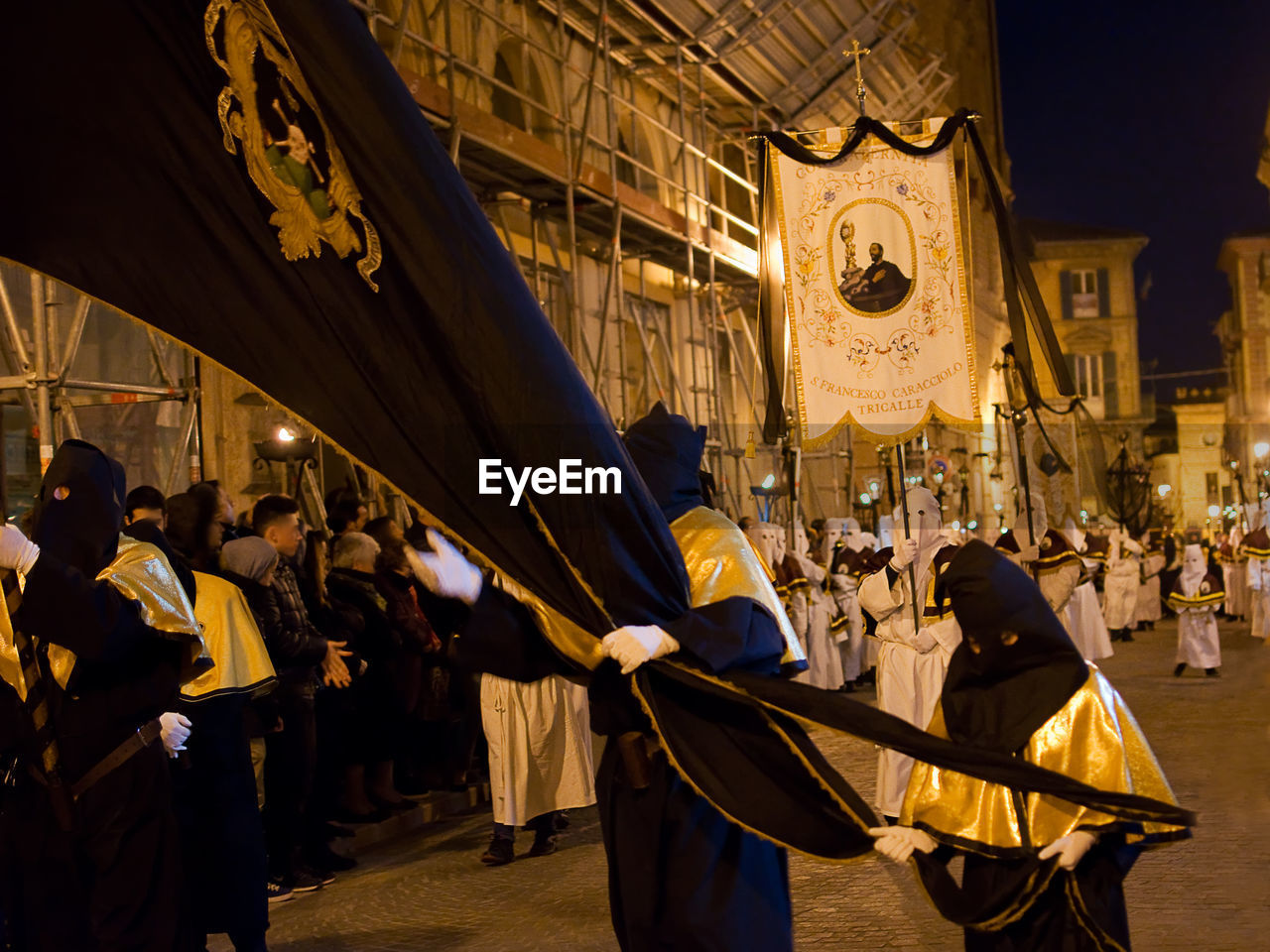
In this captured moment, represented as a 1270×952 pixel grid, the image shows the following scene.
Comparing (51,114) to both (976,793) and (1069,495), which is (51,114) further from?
(1069,495)

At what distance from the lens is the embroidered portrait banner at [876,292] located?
31.6 feet

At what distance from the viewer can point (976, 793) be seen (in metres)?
4.23

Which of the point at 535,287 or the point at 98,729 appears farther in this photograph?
the point at 535,287

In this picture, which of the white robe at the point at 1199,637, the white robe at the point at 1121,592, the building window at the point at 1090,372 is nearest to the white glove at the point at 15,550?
the white robe at the point at 1199,637

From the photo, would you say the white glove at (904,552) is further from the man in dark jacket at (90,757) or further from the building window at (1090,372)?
the building window at (1090,372)

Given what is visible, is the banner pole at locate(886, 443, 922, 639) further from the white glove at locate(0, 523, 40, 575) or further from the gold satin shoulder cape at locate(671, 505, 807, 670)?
the white glove at locate(0, 523, 40, 575)

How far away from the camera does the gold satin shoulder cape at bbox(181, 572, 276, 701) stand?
603 cm

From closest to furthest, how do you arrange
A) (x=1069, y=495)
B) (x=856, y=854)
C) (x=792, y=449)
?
(x=856, y=854)
(x=1069, y=495)
(x=792, y=449)

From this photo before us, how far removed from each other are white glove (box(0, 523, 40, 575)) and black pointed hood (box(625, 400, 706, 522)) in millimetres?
1889

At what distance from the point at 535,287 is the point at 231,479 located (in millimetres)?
4684

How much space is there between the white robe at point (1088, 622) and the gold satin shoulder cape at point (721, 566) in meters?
14.4

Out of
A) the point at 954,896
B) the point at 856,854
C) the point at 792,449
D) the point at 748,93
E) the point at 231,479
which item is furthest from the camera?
the point at 748,93

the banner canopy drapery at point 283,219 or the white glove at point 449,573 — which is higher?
the banner canopy drapery at point 283,219

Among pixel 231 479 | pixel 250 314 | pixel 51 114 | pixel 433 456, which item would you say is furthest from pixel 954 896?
pixel 231 479
